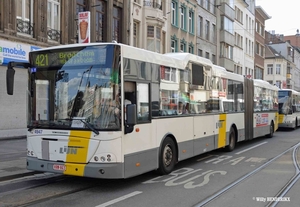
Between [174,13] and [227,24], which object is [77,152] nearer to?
[174,13]

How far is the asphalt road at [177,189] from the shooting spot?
256 inches

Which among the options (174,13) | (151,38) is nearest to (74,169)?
(151,38)

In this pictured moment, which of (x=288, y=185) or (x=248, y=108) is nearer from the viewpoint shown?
(x=288, y=185)

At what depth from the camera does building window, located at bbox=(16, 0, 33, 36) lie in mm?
18125

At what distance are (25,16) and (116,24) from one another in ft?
27.4

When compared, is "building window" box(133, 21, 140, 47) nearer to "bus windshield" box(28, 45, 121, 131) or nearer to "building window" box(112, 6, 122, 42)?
"building window" box(112, 6, 122, 42)

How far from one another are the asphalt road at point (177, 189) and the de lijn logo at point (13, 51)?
10.0 metres

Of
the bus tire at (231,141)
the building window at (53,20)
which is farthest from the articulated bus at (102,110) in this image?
the building window at (53,20)

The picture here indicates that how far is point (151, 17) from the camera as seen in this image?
2752cm

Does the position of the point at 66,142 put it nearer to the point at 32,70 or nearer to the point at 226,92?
the point at 32,70

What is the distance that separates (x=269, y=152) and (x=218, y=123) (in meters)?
2.69

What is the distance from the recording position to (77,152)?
23.6 feet

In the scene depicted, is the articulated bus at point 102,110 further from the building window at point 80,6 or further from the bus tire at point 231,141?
the building window at point 80,6

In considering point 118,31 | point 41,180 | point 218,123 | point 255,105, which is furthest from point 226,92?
point 118,31
